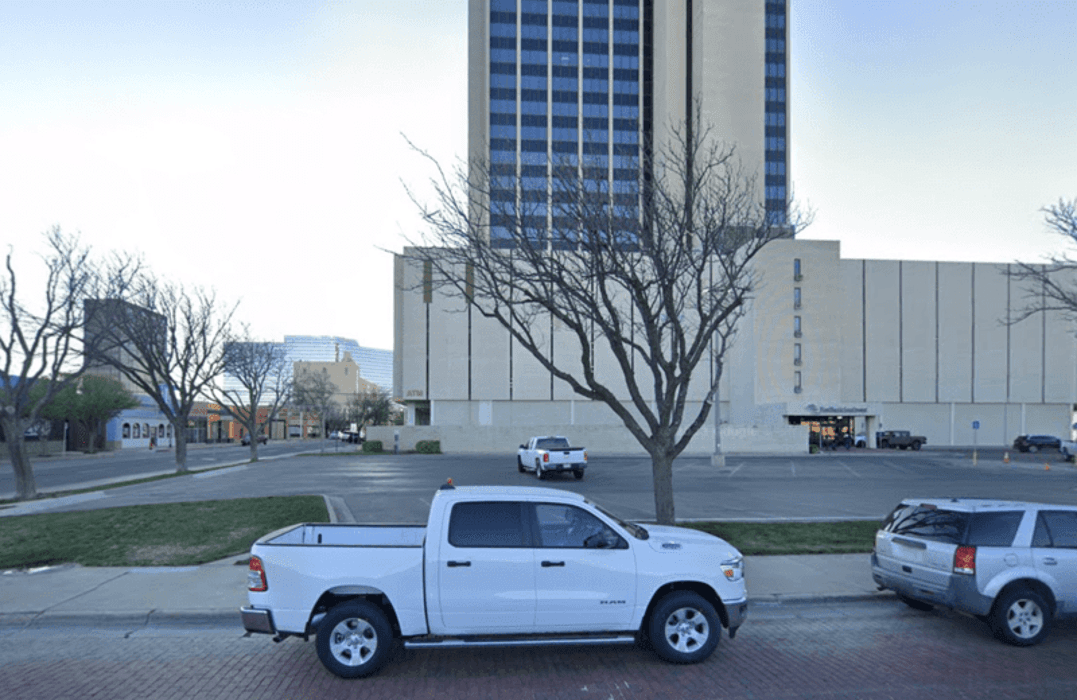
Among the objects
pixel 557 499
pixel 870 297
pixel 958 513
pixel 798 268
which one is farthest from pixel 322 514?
pixel 870 297

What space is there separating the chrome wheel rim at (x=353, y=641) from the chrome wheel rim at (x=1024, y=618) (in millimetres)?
6861

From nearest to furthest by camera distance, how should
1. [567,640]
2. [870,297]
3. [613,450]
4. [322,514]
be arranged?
[567,640] < [322,514] < [613,450] < [870,297]

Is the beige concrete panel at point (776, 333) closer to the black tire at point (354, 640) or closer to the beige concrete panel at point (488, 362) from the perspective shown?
the beige concrete panel at point (488, 362)

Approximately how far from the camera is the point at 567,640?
22.8 ft

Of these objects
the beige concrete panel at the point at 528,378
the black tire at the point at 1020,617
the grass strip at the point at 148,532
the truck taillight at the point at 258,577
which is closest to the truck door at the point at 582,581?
the truck taillight at the point at 258,577

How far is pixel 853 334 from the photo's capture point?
67562mm

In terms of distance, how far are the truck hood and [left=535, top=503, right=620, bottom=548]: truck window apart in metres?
0.46

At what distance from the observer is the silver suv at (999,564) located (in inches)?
316

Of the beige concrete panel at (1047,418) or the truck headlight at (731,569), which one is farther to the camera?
the beige concrete panel at (1047,418)

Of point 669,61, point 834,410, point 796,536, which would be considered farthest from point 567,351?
point 669,61

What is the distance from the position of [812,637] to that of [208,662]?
6548mm

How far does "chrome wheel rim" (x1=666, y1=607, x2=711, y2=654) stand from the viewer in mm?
7203

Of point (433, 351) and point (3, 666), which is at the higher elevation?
point (433, 351)

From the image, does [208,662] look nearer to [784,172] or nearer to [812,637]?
[812,637]
